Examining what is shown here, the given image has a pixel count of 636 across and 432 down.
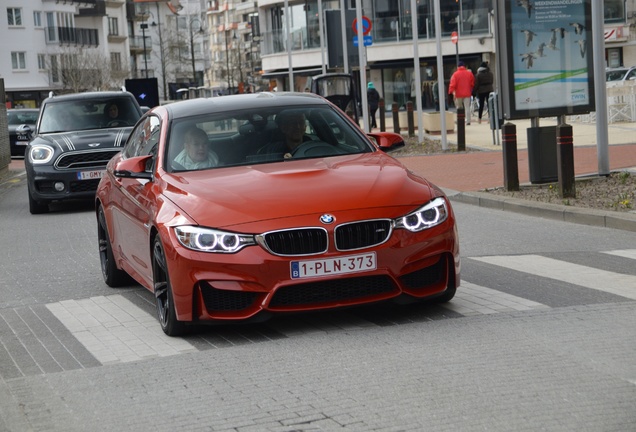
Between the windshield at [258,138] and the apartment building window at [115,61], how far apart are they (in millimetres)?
103605

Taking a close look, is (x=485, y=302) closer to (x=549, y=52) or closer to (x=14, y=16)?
(x=549, y=52)

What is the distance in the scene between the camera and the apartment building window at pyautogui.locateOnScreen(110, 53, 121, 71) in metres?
114

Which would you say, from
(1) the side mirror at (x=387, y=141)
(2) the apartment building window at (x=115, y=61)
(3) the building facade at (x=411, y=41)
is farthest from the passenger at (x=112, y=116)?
(2) the apartment building window at (x=115, y=61)

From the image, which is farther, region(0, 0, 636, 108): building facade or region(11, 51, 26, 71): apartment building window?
region(11, 51, 26, 71): apartment building window

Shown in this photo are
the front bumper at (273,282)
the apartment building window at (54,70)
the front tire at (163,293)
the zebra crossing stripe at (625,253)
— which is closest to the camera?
the front bumper at (273,282)

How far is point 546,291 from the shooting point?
9039 mm

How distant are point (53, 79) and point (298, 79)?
110 ft

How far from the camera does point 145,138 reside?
9891 millimetres

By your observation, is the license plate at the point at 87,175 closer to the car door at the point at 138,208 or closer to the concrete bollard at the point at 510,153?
the concrete bollard at the point at 510,153

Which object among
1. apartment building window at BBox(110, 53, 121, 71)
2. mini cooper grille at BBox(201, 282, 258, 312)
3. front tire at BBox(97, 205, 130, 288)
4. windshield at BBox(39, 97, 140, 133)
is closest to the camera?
mini cooper grille at BBox(201, 282, 258, 312)

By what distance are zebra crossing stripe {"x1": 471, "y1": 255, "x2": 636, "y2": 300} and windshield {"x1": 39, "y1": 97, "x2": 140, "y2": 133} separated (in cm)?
1012

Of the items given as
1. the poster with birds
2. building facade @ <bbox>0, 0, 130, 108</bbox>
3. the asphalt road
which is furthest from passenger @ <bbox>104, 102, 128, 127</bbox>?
building facade @ <bbox>0, 0, 130, 108</bbox>

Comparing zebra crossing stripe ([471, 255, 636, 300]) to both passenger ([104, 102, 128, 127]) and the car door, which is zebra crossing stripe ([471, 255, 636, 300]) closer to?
the car door

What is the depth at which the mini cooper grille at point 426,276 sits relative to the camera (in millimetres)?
7887
